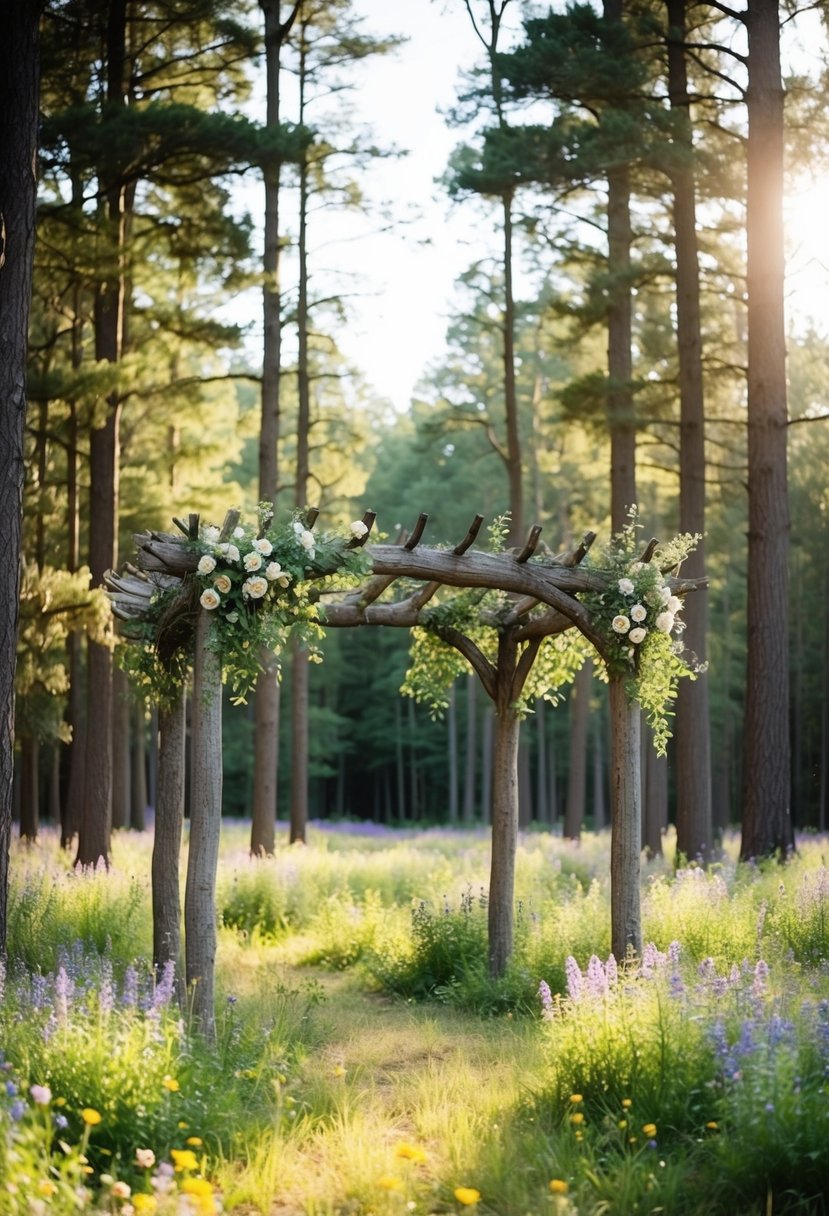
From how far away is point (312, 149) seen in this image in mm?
15938

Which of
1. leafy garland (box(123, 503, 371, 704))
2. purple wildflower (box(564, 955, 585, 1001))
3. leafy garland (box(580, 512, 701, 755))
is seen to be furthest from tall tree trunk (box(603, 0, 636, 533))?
purple wildflower (box(564, 955, 585, 1001))

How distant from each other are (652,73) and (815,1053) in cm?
1236

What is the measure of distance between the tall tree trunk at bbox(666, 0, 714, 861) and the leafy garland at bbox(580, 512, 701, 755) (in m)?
5.33

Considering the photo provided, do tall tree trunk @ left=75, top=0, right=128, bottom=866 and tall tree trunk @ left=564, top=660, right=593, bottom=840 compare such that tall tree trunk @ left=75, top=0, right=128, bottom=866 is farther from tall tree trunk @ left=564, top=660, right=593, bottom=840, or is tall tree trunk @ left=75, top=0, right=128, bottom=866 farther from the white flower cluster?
tall tree trunk @ left=564, top=660, right=593, bottom=840

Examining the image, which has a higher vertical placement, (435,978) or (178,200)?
(178,200)

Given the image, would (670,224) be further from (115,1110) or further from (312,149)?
(115,1110)

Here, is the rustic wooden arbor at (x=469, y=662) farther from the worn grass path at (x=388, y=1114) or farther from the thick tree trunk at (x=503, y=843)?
the worn grass path at (x=388, y=1114)

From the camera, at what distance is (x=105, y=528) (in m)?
12.8

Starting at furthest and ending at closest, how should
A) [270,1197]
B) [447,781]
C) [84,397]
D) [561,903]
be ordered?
1. [447,781]
2. [84,397]
3. [561,903]
4. [270,1197]

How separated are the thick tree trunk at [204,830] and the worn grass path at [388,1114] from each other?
789 mm

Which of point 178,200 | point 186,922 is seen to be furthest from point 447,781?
point 186,922

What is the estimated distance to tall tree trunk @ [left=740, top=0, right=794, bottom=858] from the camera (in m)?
11.8

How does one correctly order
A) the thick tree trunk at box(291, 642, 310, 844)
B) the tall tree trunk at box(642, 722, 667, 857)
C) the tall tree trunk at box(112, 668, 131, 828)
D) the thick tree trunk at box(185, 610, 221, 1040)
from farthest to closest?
the tall tree trunk at box(112, 668, 131, 828)
the thick tree trunk at box(291, 642, 310, 844)
the tall tree trunk at box(642, 722, 667, 857)
the thick tree trunk at box(185, 610, 221, 1040)

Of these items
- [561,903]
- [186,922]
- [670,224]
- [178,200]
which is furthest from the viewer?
[670,224]
